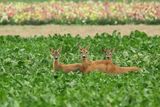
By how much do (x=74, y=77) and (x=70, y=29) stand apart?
545 inches

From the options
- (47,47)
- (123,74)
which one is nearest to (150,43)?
(47,47)

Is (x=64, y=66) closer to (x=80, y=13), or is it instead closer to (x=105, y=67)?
(x=105, y=67)

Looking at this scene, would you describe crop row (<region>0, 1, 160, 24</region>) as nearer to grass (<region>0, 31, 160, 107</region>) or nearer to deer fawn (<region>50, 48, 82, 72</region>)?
grass (<region>0, 31, 160, 107</region>)

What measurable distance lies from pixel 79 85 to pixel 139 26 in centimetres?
1575

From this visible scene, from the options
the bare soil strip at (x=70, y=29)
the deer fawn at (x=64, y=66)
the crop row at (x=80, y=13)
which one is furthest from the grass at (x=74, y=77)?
the crop row at (x=80, y=13)

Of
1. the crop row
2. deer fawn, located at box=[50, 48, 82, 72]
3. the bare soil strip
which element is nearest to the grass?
deer fawn, located at box=[50, 48, 82, 72]

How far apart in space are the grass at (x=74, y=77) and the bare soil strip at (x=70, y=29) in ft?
19.0

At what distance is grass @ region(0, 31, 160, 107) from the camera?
10.1 m

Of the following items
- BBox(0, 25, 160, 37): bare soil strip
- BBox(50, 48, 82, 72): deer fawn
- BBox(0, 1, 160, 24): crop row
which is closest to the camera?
BBox(50, 48, 82, 72): deer fawn

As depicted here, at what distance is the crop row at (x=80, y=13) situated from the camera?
28.2 m

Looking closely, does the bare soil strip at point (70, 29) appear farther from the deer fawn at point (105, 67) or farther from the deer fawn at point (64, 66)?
the deer fawn at point (105, 67)

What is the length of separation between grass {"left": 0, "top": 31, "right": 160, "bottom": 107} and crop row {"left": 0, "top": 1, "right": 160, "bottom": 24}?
316 inches

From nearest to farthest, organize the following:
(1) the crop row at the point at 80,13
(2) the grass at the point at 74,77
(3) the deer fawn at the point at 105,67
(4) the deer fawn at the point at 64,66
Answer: (2) the grass at the point at 74,77 < (3) the deer fawn at the point at 105,67 < (4) the deer fawn at the point at 64,66 < (1) the crop row at the point at 80,13

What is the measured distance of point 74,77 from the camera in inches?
511
